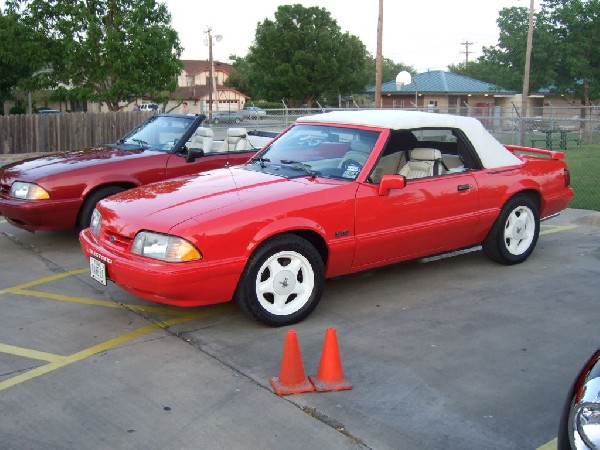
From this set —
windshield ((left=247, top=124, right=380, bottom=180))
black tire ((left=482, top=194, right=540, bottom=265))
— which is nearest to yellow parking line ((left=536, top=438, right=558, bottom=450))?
windshield ((left=247, top=124, right=380, bottom=180))

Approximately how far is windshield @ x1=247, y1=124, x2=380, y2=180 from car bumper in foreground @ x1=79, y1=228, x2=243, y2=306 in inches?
53.4

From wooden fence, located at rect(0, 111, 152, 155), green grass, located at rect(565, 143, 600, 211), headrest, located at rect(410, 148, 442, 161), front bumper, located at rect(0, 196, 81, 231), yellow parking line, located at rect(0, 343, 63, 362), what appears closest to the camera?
yellow parking line, located at rect(0, 343, 63, 362)

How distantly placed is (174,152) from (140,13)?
12.8 meters

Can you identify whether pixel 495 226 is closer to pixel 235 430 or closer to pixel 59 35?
pixel 235 430

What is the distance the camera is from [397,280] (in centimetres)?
651

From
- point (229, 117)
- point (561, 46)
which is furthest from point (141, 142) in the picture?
point (561, 46)

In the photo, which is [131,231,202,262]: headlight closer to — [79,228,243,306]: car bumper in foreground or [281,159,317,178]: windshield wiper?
[79,228,243,306]: car bumper in foreground

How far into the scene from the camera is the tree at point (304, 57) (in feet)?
163

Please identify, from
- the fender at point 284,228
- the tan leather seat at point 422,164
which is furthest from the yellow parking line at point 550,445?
the tan leather seat at point 422,164

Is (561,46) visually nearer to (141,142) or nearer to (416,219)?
(141,142)

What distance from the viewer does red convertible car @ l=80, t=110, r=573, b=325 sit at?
4867 mm

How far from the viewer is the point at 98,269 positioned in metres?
5.25

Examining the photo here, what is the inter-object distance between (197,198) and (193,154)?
115 inches

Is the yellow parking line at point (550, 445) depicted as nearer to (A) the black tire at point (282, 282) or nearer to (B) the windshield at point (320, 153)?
(A) the black tire at point (282, 282)
